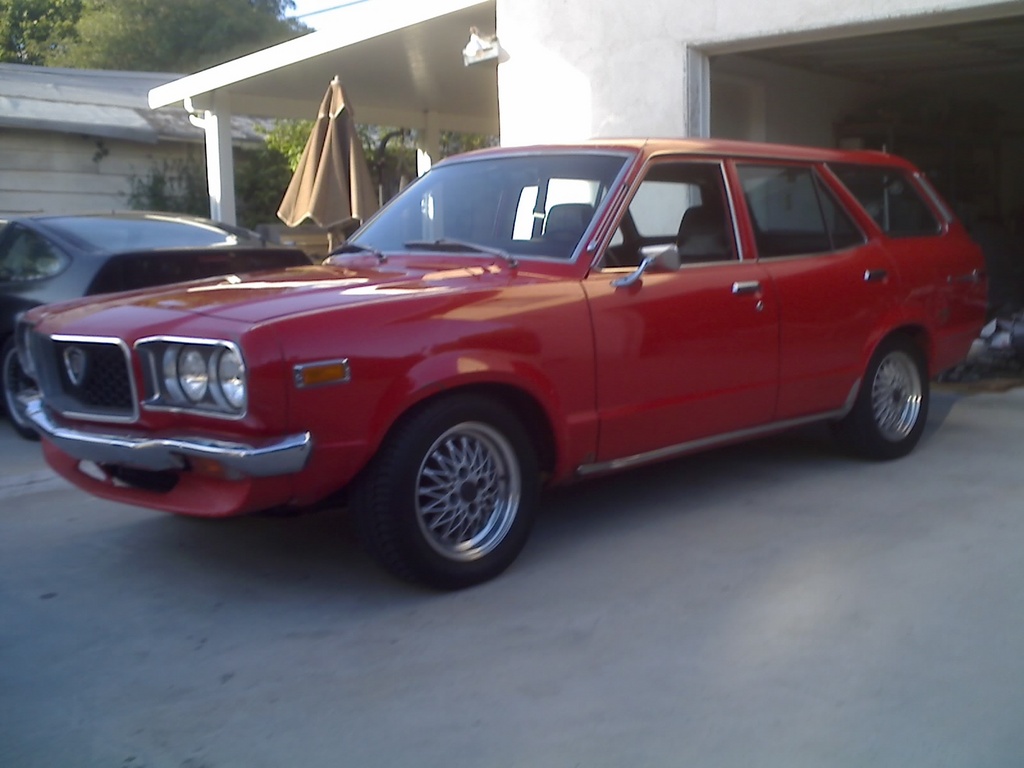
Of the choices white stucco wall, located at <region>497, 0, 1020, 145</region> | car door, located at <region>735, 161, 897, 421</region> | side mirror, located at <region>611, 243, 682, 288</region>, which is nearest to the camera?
side mirror, located at <region>611, 243, 682, 288</region>

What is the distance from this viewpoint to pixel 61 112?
1569 cm

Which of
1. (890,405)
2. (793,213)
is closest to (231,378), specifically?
(793,213)

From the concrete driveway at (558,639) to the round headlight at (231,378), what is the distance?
2.85 ft

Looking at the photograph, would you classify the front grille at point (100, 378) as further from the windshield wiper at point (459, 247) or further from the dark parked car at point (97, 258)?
the dark parked car at point (97, 258)

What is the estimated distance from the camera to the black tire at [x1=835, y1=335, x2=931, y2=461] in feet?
20.3

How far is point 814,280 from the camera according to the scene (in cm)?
571

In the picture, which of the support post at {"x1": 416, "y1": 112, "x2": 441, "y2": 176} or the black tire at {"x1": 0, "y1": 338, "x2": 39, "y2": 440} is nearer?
the black tire at {"x1": 0, "y1": 338, "x2": 39, "y2": 440}

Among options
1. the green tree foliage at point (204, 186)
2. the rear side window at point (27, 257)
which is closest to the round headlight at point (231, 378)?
the rear side window at point (27, 257)

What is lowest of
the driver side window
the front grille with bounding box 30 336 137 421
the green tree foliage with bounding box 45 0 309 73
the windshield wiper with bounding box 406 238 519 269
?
the front grille with bounding box 30 336 137 421

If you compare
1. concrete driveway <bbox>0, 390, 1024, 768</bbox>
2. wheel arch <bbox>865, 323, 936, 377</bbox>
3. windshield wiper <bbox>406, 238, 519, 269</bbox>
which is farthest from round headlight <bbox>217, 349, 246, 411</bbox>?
wheel arch <bbox>865, 323, 936, 377</bbox>

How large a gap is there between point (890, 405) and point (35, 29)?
1705 inches

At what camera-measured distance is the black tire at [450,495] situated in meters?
4.14

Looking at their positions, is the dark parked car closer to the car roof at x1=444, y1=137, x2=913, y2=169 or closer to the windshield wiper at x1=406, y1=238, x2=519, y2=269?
the car roof at x1=444, y1=137, x2=913, y2=169

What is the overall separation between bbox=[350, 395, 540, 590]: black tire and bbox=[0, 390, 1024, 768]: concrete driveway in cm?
16
